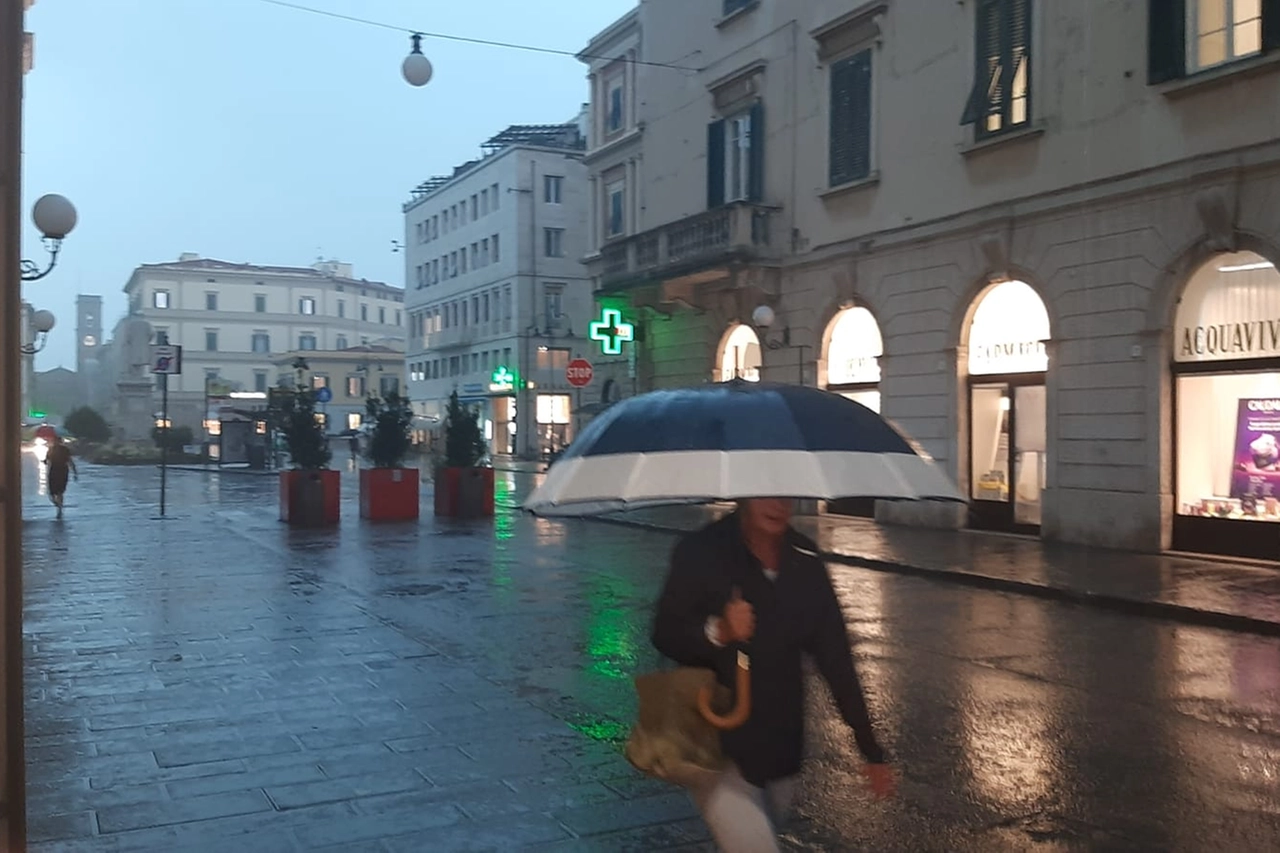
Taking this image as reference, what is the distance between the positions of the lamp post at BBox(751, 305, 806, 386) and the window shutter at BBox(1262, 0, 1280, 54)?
1027cm

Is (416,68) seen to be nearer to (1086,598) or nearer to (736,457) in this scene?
(1086,598)

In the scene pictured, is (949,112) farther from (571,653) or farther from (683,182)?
(571,653)

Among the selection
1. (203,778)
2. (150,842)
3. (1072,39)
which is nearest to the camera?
(150,842)

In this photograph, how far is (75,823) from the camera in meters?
5.29

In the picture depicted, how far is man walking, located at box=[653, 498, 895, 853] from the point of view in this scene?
327cm

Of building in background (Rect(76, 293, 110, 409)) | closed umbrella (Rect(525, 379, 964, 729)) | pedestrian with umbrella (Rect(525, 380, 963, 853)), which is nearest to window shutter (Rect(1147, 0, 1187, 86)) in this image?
closed umbrella (Rect(525, 379, 964, 729))

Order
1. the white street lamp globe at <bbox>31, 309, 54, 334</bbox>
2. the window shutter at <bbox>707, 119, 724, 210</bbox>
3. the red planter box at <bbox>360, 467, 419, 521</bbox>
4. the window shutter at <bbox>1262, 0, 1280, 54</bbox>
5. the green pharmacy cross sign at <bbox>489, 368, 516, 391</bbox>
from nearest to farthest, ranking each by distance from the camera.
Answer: the window shutter at <bbox>1262, 0, 1280, 54</bbox>, the red planter box at <bbox>360, 467, 419, 521</bbox>, the window shutter at <bbox>707, 119, 724, 210</bbox>, the white street lamp globe at <bbox>31, 309, 54, 334</bbox>, the green pharmacy cross sign at <bbox>489, 368, 516, 391</bbox>

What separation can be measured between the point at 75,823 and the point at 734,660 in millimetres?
3654

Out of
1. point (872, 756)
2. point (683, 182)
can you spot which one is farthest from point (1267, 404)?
point (683, 182)

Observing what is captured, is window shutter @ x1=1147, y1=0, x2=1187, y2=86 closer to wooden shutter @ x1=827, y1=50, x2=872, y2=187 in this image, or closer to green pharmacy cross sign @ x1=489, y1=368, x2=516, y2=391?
→ wooden shutter @ x1=827, y1=50, x2=872, y2=187

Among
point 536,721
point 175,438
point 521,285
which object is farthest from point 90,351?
point 536,721

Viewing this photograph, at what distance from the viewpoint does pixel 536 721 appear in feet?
23.6

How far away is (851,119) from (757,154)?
326 centimetres

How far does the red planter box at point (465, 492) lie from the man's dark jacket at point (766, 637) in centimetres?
1987
